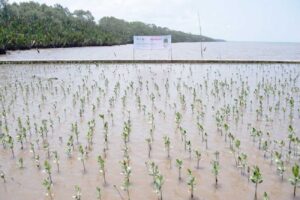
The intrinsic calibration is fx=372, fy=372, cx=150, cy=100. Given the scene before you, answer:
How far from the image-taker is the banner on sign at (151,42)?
26203mm

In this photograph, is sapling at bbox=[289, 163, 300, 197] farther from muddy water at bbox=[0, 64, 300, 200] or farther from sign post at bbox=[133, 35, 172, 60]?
sign post at bbox=[133, 35, 172, 60]

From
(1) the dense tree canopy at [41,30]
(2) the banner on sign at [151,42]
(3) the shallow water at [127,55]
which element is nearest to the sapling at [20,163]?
(2) the banner on sign at [151,42]

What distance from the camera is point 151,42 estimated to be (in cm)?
2630

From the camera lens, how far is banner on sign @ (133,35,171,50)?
26.2m

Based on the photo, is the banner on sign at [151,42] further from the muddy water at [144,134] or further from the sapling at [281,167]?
the sapling at [281,167]

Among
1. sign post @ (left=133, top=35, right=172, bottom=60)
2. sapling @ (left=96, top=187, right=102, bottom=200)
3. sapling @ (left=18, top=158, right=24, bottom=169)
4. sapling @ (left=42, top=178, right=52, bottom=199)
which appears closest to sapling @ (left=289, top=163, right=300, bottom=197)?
sapling @ (left=96, top=187, right=102, bottom=200)

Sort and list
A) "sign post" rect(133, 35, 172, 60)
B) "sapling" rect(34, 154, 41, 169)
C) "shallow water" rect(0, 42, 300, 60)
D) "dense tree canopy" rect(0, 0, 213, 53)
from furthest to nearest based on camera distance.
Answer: "dense tree canopy" rect(0, 0, 213, 53) < "shallow water" rect(0, 42, 300, 60) < "sign post" rect(133, 35, 172, 60) < "sapling" rect(34, 154, 41, 169)

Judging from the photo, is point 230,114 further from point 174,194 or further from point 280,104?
point 174,194

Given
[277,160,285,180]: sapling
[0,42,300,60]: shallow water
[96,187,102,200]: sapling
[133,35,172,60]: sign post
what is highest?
[133,35,172,60]: sign post

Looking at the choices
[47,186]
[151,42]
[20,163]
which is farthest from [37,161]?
[151,42]

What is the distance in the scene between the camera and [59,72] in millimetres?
21297

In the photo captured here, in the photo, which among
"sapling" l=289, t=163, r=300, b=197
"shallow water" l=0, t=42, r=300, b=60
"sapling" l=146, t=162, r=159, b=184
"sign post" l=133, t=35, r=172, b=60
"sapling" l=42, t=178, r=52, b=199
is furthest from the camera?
"shallow water" l=0, t=42, r=300, b=60

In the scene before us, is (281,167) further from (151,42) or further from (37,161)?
(151,42)

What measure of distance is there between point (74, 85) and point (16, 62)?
12149 millimetres
